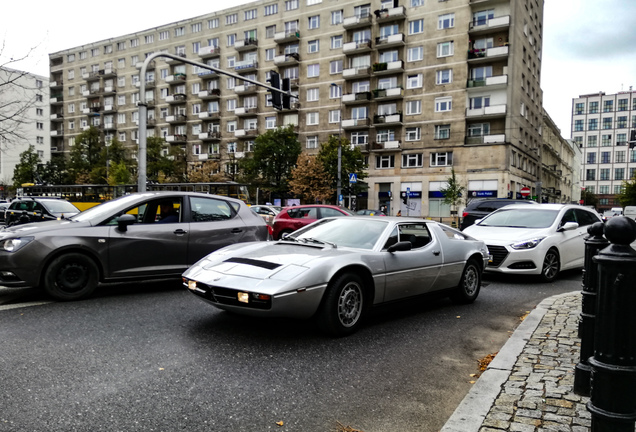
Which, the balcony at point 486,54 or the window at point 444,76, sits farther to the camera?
the window at point 444,76

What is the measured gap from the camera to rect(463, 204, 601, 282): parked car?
8648mm

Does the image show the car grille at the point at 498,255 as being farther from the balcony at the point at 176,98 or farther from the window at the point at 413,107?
the balcony at the point at 176,98

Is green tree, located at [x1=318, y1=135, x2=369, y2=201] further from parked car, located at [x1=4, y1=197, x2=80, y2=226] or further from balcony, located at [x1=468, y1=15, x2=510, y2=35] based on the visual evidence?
parked car, located at [x1=4, y1=197, x2=80, y2=226]

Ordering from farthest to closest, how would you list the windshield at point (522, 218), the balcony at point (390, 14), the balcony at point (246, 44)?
1. the balcony at point (246, 44)
2. the balcony at point (390, 14)
3. the windshield at point (522, 218)

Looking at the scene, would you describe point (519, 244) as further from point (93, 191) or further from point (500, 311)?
point (93, 191)

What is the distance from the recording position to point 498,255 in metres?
8.73

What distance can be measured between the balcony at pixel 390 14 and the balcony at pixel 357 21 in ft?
2.76

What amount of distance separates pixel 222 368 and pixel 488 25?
46232mm

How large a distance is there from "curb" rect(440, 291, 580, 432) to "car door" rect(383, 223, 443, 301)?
1215 millimetres

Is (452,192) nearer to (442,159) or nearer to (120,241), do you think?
(442,159)

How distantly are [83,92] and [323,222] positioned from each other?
80578 mm

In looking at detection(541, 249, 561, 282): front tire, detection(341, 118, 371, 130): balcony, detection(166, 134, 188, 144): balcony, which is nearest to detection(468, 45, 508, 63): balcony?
detection(341, 118, 371, 130): balcony

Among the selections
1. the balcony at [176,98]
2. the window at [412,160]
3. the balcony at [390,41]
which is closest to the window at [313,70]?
the balcony at [390,41]

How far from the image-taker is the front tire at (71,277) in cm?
599
